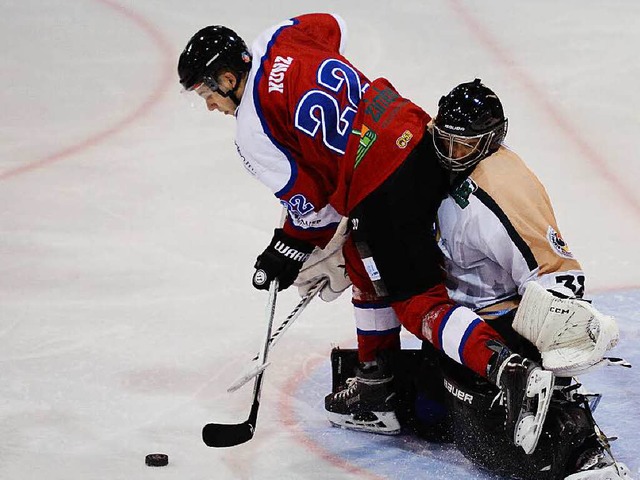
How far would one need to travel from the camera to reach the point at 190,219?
186 inches

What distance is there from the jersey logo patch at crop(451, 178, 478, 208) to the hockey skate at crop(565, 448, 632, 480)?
2.29ft

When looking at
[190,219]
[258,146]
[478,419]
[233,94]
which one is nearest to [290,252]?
[258,146]

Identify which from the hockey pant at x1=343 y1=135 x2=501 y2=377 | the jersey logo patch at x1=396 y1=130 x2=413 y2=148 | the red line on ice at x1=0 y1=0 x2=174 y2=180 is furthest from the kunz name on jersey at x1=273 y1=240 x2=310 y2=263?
the red line on ice at x1=0 y1=0 x2=174 y2=180

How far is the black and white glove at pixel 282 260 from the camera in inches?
135

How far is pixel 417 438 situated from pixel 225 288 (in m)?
1.11

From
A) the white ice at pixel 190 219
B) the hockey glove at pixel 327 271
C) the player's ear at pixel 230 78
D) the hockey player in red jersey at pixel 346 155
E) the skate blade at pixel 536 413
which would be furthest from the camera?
the hockey glove at pixel 327 271

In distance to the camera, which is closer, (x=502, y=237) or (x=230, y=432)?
(x=502, y=237)

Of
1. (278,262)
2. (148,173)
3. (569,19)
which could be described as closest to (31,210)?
(148,173)

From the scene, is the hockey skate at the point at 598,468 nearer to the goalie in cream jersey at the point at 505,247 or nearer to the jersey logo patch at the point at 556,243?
the goalie in cream jersey at the point at 505,247

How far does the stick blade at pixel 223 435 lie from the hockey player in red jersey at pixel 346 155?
53 cm

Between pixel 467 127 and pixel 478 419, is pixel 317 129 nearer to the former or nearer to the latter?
pixel 467 127

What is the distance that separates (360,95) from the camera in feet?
10.9

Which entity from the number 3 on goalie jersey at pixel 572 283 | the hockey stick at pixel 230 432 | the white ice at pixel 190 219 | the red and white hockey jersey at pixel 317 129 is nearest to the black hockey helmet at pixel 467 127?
the red and white hockey jersey at pixel 317 129

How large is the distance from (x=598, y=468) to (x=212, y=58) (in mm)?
1446
